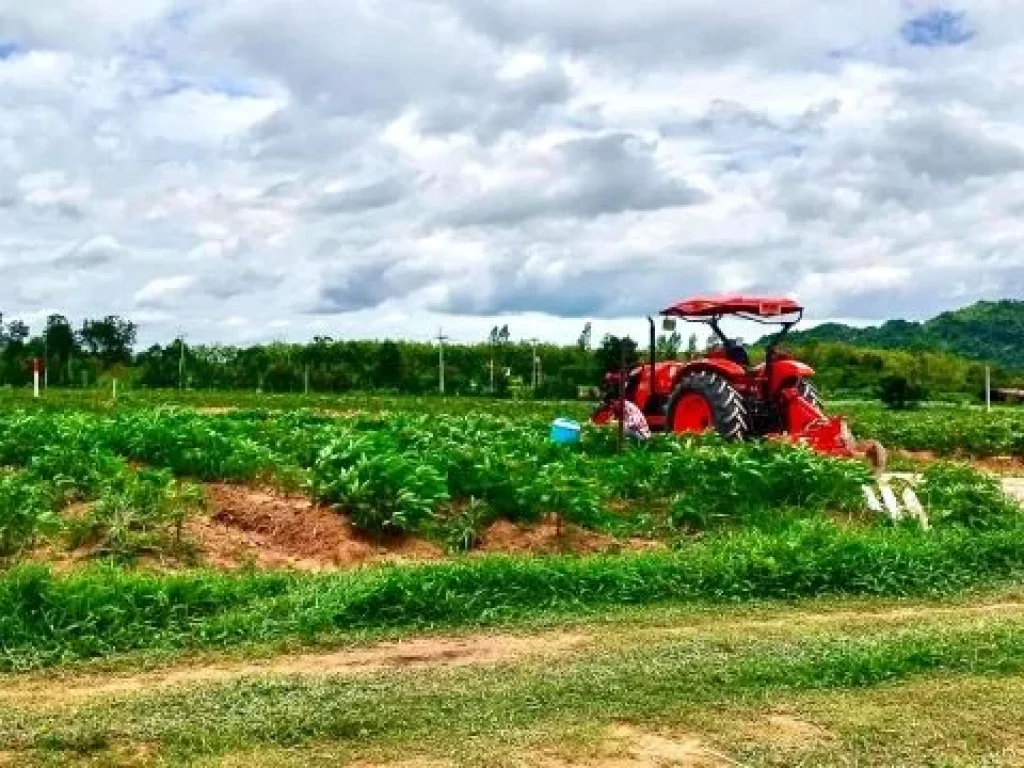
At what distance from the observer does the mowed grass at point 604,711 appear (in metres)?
6.08

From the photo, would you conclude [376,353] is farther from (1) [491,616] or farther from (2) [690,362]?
(1) [491,616]

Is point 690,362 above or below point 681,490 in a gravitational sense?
above

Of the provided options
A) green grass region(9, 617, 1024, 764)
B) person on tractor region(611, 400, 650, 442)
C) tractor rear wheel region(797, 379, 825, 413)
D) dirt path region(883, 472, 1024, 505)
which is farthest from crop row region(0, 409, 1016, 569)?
green grass region(9, 617, 1024, 764)

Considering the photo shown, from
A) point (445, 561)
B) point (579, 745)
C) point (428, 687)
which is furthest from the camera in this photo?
point (445, 561)

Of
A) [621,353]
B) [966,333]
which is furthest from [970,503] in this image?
[966,333]

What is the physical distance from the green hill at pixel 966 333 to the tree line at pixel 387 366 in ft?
79.5

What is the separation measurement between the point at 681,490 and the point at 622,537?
1.41 metres

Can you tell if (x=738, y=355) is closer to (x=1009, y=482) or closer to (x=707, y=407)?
(x=707, y=407)

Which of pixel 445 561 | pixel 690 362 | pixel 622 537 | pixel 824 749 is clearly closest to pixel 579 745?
pixel 824 749

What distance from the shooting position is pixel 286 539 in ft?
37.0

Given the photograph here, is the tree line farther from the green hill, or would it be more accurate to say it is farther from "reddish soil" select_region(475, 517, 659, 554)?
"reddish soil" select_region(475, 517, 659, 554)

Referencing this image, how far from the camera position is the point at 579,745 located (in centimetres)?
615

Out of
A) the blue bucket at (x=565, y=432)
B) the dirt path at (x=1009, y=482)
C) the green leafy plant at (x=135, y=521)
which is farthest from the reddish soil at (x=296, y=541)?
the dirt path at (x=1009, y=482)

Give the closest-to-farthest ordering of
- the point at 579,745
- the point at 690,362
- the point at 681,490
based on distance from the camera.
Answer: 1. the point at 579,745
2. the point at 681,490
3. the point at 690,362
